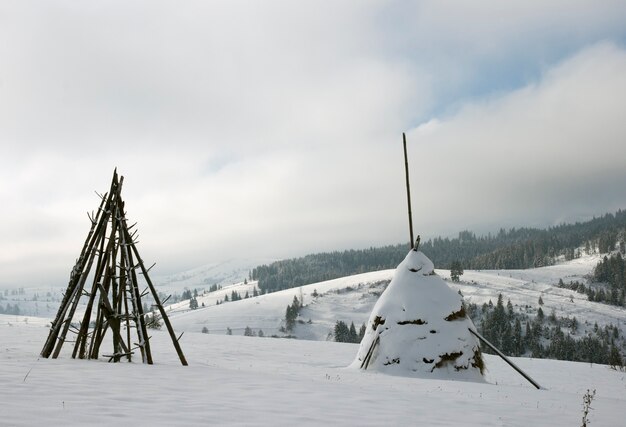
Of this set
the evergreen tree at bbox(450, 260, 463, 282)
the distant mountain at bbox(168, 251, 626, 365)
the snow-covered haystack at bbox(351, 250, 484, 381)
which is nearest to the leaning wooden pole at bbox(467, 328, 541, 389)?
the snow-covered haystack at bbox(351, 250, 484, 381)

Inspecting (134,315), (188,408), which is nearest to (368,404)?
(188,408)

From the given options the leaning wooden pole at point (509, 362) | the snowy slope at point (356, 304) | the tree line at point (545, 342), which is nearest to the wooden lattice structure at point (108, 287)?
the leaning wooden pole at point (509, 362)

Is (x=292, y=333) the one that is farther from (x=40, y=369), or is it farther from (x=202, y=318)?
(x=40, y=369)

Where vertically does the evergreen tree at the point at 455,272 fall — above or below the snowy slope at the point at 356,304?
above

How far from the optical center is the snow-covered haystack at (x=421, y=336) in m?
11.8

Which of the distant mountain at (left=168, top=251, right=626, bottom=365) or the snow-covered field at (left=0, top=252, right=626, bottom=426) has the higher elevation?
the snow-covered field at (left=0, top=252, right=626, bottom=426)

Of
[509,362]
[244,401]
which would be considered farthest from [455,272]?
[244,401]

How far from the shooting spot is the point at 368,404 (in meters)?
6.55

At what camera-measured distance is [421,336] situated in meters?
12.0

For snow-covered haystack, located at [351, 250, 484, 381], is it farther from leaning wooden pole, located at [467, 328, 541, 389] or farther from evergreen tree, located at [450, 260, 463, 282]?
evergreen tree, located at [450, 260, 463, 282]

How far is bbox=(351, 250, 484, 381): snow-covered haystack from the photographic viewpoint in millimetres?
11773

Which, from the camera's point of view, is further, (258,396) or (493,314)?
(493,314)

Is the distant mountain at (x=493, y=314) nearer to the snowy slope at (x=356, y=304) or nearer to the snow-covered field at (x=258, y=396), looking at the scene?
the snowy slope at (x=356, y=304)

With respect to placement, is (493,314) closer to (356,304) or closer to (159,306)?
(356,304)
